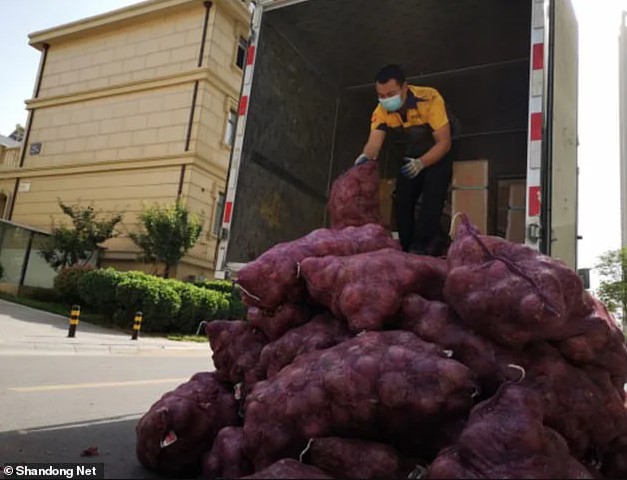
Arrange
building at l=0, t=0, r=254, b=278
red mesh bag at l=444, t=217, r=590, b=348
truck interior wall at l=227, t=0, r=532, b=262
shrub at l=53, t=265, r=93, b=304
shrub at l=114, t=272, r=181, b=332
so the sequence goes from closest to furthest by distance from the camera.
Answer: red mesh bag at l=444, t=217, r=590, b=348, truck interior wall at l=227, t=0, r=532, b=262, shrub at l=114, t=272, r=181, b=332, shrub at l=53, t=265, r=93, b=304, building at l=0, t=0, r=254, b=278

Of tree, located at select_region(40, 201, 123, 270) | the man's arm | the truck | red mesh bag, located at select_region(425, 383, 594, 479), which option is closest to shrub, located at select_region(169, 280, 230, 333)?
tree, located at select_region(40, 201, 123, 270)

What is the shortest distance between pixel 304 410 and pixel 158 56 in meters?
21.4

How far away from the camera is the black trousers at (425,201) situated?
4.22 m

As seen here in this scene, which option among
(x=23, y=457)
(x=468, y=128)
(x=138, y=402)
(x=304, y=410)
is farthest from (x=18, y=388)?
(x=468, y=128)

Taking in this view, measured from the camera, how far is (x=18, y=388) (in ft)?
16.9

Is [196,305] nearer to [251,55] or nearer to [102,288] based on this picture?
[102,288]

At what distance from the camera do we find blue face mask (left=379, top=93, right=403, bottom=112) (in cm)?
425

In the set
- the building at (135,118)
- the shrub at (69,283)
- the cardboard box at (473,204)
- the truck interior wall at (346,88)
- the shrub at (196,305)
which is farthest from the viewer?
the building at (135,118)

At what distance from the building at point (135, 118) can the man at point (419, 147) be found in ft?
48.5

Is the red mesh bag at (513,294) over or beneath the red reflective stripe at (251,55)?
beneath

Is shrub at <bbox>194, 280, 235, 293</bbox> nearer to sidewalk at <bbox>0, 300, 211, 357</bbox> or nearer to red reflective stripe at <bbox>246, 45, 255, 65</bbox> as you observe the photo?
sidewalk at <bbox>0, 300, 211, 357</bbox>

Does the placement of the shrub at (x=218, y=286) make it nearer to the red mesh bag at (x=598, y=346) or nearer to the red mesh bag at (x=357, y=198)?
the red mesh bag at (x=357, y=198)

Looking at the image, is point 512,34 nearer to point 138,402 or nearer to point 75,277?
point 138,402

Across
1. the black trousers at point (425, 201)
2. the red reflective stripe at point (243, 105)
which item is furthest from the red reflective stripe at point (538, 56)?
the red reflective stripe at point (243, 105)
